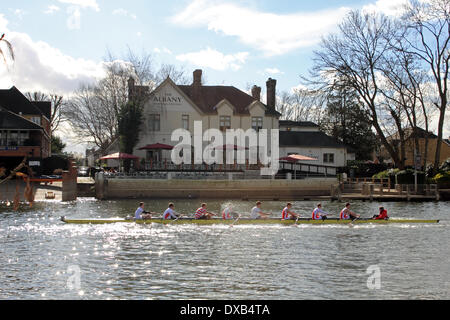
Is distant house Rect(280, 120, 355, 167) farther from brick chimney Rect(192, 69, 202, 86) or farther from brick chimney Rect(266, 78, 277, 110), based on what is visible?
brick chimney Rect(192, 69, 202, 86)

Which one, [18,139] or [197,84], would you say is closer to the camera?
[18,139]

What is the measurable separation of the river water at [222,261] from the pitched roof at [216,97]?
28328 millimetres

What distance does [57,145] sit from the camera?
282ft

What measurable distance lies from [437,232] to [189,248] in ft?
45.4

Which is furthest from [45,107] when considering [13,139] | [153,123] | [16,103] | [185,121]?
[185,121]

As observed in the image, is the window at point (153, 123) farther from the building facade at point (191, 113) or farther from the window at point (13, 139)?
the window at point (13, 139)

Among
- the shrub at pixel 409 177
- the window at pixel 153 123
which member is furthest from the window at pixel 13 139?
the shrub at pixel 409 177

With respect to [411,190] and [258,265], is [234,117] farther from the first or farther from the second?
[258,265]

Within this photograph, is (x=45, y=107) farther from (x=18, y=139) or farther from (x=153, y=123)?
(x=153, y=123)

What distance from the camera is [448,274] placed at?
16.7 m

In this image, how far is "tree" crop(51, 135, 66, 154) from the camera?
272 feet

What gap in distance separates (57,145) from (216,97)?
4221 centimetres

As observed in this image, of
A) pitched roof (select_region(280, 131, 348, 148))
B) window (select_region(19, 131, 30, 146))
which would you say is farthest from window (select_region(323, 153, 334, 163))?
window (select_region(19, 131, 30, 146))
